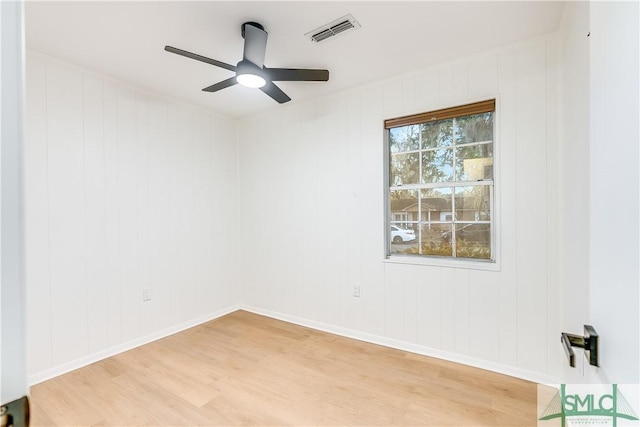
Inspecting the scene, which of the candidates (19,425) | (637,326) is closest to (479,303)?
(637,326)

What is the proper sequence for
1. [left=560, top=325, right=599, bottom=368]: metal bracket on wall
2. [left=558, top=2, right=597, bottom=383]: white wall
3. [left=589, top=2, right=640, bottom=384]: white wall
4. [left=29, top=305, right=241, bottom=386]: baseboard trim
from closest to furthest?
[left=589, top=2, right=640, bottom=384]: white wall, [left=560, top=325, right=599, bottom=368]: metal bracket on wall, [left=558, top=2, right=597, bottom=383]: white wall, [left=29, top=305, right=241, bottom=386]: baseboard trim

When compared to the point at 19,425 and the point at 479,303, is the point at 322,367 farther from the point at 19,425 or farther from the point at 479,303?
the point at 19,425

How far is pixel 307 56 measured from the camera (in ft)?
8.14

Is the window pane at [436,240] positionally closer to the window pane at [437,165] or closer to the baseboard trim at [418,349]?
the window pane at [437,165]

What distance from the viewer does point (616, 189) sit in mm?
736

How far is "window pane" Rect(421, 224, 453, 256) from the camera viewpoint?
272cm

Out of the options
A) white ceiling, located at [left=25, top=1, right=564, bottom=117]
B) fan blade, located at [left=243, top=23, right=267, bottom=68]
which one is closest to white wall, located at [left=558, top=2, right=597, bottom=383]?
white ceiling, located at [left=25, top=1, right=564, bottom=117]

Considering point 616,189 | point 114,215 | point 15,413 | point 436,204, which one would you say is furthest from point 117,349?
point 616,189

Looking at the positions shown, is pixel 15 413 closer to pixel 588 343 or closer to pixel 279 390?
pixel 588 343

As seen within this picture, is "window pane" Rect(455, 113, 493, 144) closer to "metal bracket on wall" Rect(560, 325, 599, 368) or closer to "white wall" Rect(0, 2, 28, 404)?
"metal bracket on wall" Rect(560, 325, 599, 368)

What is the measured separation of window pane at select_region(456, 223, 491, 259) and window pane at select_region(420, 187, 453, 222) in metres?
0.15

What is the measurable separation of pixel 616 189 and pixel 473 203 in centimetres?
195

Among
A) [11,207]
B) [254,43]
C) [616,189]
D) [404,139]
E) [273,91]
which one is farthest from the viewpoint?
[404,139]

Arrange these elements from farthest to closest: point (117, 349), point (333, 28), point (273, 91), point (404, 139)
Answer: point (404, 139) → point (117, 349) → point (273, 91) → point (333, 28)
